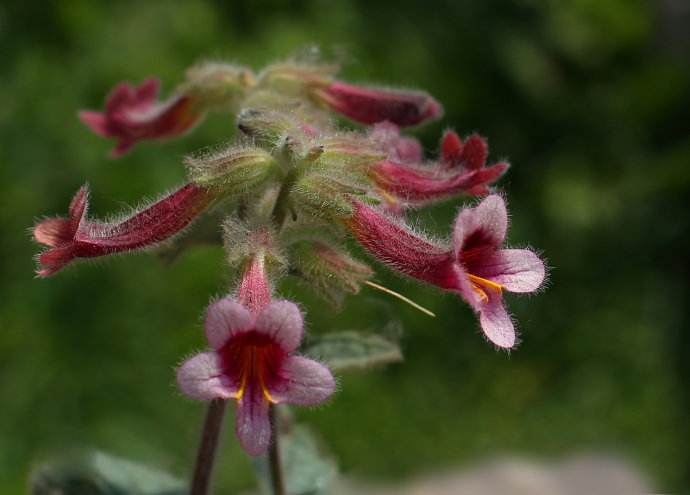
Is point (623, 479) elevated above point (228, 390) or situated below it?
above

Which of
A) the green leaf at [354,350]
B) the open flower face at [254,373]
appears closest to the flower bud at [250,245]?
the open flower face at [254,373]

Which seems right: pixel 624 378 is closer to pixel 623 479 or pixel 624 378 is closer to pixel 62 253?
pixel 623 479

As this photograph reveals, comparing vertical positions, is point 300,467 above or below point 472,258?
below

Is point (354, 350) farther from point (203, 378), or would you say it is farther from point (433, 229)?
point (433, 229)

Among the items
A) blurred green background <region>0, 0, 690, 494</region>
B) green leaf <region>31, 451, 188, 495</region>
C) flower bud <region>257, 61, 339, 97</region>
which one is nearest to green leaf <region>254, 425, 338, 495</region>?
green leaf <region>31, 451, 188, 495</region>

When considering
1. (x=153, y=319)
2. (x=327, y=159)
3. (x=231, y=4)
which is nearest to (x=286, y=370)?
(x=327, y=159)

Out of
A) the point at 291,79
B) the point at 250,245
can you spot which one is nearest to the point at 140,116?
the point at 291,79
